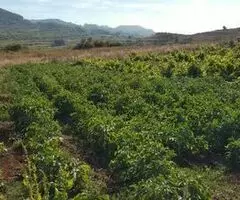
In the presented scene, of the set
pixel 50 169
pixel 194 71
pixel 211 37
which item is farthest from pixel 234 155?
pixel 211 37

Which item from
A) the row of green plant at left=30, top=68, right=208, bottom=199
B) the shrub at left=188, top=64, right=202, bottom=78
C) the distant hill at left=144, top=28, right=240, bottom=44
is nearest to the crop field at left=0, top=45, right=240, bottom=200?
the row of green plant at left=30, top=68, right=208, bottom=199

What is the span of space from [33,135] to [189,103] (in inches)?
190

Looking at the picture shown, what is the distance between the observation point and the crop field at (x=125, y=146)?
28.5 feet

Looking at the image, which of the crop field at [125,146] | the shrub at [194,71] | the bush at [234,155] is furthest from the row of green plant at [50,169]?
the shrub at [194,71]

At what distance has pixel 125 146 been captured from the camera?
403 inches

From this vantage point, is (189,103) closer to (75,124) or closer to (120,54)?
(75,124)

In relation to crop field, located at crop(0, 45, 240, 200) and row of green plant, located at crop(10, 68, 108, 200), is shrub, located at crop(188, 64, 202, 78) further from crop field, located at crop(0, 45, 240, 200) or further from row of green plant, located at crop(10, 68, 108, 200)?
row of green plant, located at crop(10, 68, 108, 200)

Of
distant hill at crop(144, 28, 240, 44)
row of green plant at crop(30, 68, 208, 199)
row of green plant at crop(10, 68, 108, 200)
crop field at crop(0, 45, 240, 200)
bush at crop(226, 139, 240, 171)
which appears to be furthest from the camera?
distant hill at crop(144, 28, 240, 44)

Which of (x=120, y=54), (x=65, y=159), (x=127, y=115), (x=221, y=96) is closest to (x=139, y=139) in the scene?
(x=65, y=159)

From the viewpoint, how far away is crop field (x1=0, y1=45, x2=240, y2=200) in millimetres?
8695

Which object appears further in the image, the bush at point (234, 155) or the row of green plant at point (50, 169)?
the bush at point (234, 155)

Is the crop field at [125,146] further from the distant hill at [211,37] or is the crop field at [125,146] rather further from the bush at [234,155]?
the distant hill at [211,37]

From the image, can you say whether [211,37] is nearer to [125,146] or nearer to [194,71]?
[194,71]

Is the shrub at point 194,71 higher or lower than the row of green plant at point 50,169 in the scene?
lower
